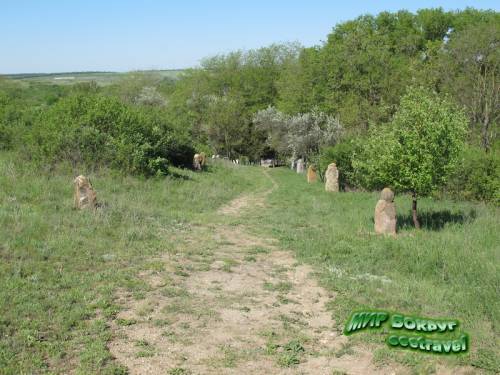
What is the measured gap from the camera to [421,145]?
43.1ft

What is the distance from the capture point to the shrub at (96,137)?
64.1 feet

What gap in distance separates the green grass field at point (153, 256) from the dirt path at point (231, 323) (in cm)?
29

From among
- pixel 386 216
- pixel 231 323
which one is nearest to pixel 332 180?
pixel 386 216

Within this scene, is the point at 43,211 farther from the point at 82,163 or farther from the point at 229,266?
the point at 82,163

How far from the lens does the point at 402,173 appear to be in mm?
13391

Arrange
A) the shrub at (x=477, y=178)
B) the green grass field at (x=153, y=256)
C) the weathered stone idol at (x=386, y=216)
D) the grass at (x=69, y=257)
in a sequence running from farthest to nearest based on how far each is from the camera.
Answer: the shrub at (x=477, y=178)
the weathered stone idol at (x=386, y=216)
the green grass field at (x=153, y=256)
the grass at (x=69, y=257)

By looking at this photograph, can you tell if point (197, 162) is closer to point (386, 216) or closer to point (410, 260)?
point (386, 216)

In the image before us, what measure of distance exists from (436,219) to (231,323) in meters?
9.78

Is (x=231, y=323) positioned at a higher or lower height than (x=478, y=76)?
lower

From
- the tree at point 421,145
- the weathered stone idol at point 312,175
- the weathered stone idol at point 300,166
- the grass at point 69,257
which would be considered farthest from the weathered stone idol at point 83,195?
the weathered stone idol at point 300,166

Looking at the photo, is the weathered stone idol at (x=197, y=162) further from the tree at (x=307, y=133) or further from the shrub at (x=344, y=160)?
the tree at (x=307, y=133)

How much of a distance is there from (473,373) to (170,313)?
4.15 m

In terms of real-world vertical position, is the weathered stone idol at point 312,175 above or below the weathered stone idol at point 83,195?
below

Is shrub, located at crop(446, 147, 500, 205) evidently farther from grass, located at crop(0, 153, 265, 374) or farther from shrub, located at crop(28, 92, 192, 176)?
shrub, located at crop(28, 92, 192, 176)
